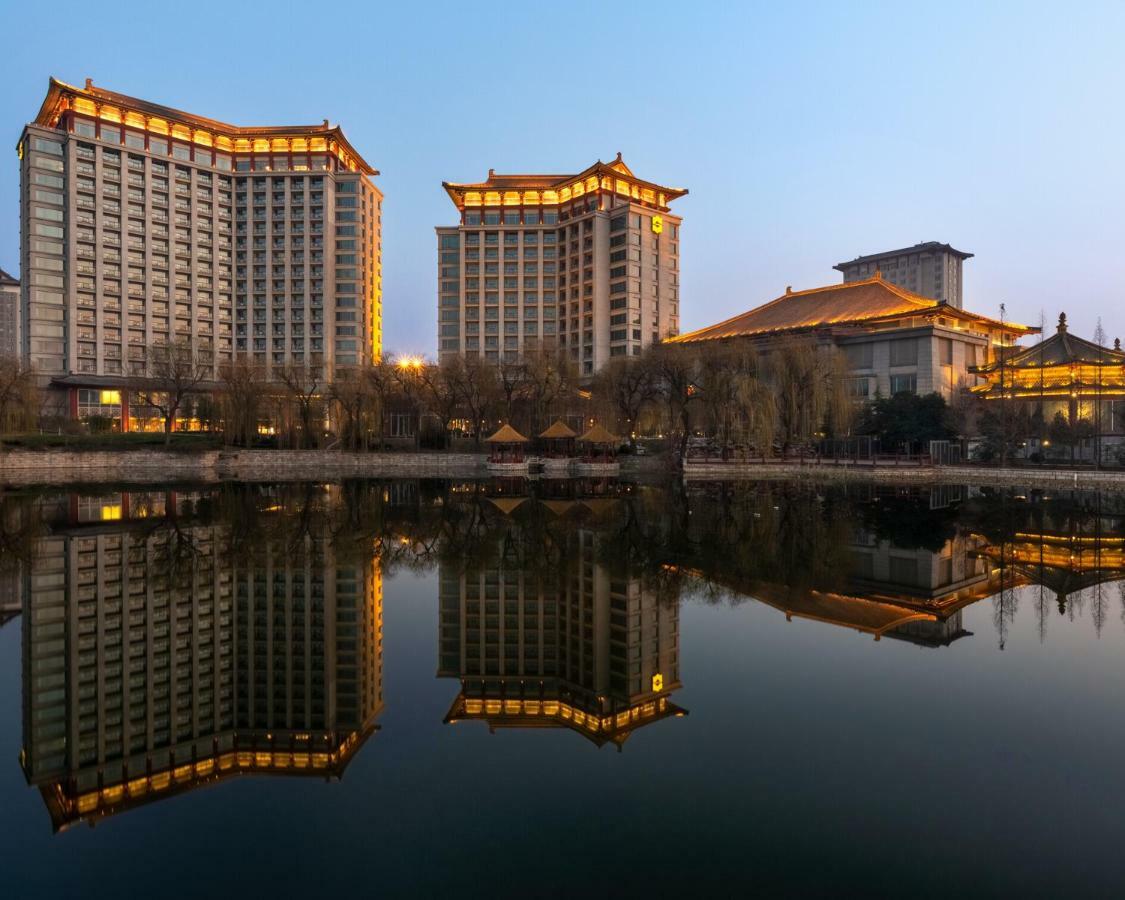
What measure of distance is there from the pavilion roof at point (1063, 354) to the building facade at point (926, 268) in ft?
295

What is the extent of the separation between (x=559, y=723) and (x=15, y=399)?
39.3 m

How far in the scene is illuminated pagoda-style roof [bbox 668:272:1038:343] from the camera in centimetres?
4975

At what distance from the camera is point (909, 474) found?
108ft

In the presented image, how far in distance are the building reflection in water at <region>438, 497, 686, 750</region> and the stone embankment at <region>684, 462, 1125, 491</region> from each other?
23111 millimetres

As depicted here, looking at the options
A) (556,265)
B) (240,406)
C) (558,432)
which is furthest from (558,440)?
(556,265)

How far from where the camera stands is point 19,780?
5051 millimetres

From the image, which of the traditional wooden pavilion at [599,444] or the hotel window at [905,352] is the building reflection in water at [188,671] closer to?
the traditional wooden pavilion at [599,444]

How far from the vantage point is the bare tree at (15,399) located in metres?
34.8

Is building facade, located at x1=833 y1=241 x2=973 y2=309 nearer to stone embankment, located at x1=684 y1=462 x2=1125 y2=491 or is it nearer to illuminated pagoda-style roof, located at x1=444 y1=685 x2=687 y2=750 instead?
stone embankment, located at x1=684 y1=462 x2=1125 y2=491

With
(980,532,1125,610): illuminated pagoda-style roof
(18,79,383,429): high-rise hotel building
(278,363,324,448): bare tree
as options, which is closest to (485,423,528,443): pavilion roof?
(278,363,324,448): bare tree

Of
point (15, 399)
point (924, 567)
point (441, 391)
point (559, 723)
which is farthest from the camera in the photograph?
point (441, 391)

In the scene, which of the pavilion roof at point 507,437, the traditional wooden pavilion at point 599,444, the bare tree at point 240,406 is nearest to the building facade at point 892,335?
the traditional wooden pavilion at point 599,444

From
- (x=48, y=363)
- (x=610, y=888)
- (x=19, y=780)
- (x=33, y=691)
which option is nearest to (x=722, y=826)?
(x=610, y=888)

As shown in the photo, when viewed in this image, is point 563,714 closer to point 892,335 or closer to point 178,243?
point 892,335
